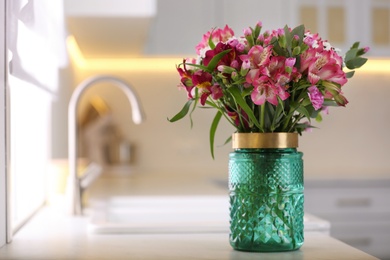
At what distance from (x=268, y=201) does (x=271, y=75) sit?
226 mm

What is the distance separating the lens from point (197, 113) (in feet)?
14.5

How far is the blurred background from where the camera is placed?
11.2 ft

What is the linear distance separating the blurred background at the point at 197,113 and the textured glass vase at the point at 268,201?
1.44 metres

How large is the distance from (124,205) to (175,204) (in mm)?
174

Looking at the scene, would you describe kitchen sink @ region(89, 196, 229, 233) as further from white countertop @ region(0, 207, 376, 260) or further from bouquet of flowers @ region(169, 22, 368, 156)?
bouquet of flowers @ region(169, 22, 368, 156)

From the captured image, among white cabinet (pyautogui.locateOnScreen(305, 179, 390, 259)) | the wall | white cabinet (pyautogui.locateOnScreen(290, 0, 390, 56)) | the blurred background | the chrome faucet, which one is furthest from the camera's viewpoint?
the wall

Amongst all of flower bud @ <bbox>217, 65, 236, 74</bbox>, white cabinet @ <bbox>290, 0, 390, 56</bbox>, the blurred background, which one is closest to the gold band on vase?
flower bud @ <bbox>217, 65, 236, 74</bbox>

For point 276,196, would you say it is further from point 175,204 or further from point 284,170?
point 175,204

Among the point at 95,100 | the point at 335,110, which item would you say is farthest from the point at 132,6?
the point at 335,110

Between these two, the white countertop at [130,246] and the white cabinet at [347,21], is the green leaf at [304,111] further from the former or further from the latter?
the white cabinet at [347,21]

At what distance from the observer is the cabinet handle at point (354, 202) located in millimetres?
3966

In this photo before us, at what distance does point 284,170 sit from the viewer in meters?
1.35

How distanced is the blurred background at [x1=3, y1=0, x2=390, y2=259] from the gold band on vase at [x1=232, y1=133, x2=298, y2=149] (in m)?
1.42

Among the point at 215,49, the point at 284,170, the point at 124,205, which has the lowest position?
the point at 124,205
